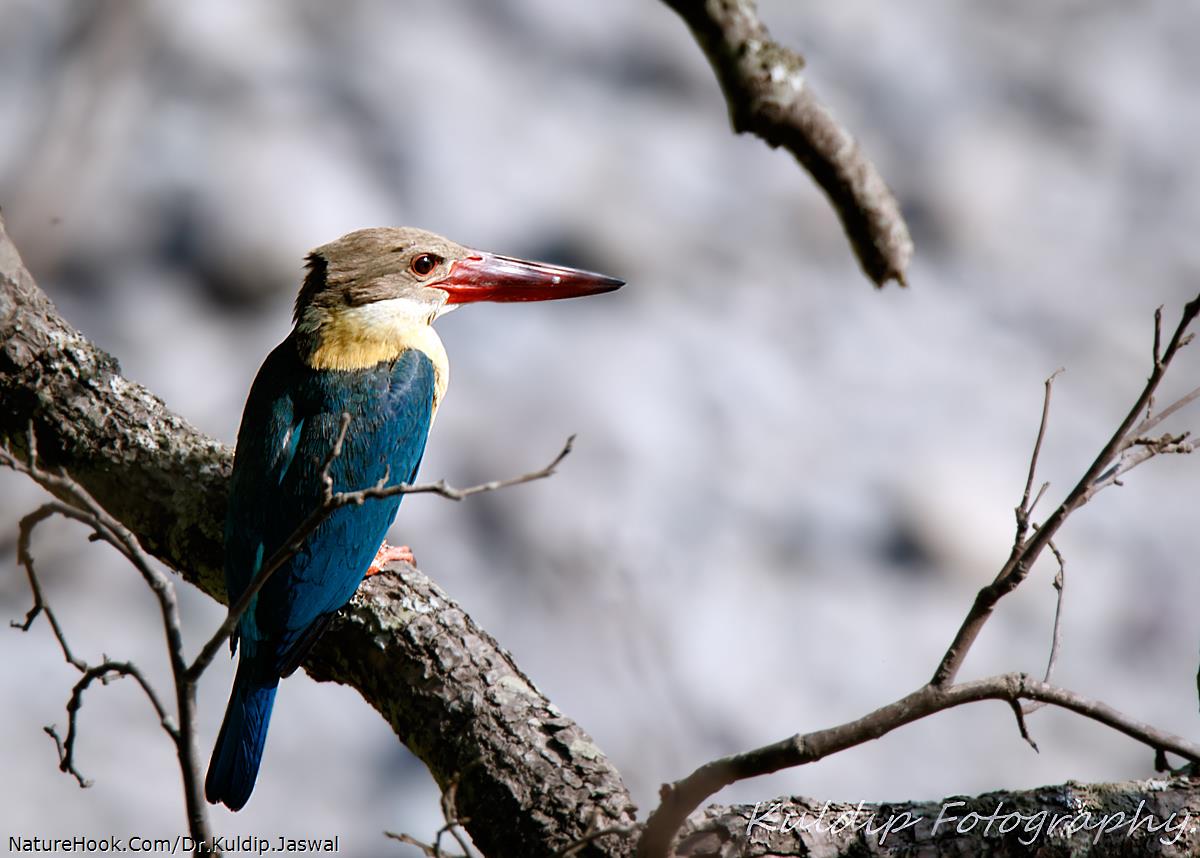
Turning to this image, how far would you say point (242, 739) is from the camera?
2465mm

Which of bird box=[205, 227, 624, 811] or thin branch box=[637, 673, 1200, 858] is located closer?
thin branch box=[637, 673, 1200, 858]

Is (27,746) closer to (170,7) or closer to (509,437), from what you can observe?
(509,437)

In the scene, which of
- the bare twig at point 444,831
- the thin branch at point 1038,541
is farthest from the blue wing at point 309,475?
the thin branch at point 1038,541

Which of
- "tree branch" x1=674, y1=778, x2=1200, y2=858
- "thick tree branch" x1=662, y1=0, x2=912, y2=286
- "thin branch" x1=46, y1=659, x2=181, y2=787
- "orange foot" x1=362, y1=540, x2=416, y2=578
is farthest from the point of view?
"orange foot" x1=362, y1=540, x2=416, y2=578

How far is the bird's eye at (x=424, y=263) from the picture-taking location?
10.4 feet

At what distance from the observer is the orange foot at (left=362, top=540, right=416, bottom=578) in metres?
2.55

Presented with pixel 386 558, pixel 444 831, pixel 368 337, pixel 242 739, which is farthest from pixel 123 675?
pixel 368 337

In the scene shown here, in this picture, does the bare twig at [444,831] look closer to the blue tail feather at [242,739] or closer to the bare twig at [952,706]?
the bare twig at [952,706]

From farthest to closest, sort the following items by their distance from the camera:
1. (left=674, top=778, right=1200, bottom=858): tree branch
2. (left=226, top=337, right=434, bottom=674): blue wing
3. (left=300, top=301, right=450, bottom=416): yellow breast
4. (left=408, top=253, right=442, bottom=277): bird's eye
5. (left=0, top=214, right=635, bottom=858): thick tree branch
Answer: (left=408, top=253, right=442, bottom=277): bird's eye → (left=300, top=301, right=450, bottom=416): yellow breast → (left=226, top=337, right=434, bottom=674): blue wing → (left=0, top=214, right=635, bottom=858): thick tree branch → (left=674, top=778, right=1200, bottom=858): tree branch

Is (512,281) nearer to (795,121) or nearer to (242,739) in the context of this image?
(242,739)

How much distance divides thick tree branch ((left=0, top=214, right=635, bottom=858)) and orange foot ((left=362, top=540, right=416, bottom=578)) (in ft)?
0.18

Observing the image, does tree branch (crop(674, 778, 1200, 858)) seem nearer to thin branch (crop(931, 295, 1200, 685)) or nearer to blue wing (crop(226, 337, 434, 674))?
thin branch (crop(931, 295, 1200, 685))

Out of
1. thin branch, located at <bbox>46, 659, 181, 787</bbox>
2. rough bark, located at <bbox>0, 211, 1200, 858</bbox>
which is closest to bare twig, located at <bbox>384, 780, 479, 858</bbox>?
rough bark, located at <bbox>0, 211, 1200, 858</bbox>

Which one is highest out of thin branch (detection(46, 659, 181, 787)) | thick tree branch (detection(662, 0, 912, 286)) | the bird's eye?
the bird's eye
